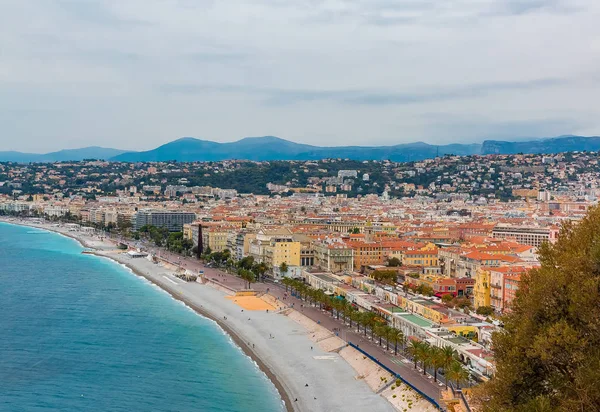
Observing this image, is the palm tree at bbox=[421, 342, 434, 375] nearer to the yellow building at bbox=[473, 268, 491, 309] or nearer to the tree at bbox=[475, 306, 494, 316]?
the tree at bbox=[475, 306, 494, 316]

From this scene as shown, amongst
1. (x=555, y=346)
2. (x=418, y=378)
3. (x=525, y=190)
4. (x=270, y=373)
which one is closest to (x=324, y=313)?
(x=270, y=373)

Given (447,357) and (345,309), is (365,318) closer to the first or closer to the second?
(345,309)

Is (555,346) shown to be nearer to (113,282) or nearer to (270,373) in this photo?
(270,373)

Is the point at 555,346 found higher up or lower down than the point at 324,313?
higher up

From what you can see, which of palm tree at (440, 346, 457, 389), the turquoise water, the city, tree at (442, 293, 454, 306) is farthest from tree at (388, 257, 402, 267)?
palm tree at (440, 346, 457, 389)

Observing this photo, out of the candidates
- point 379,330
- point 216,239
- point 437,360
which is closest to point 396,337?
point 379,330
